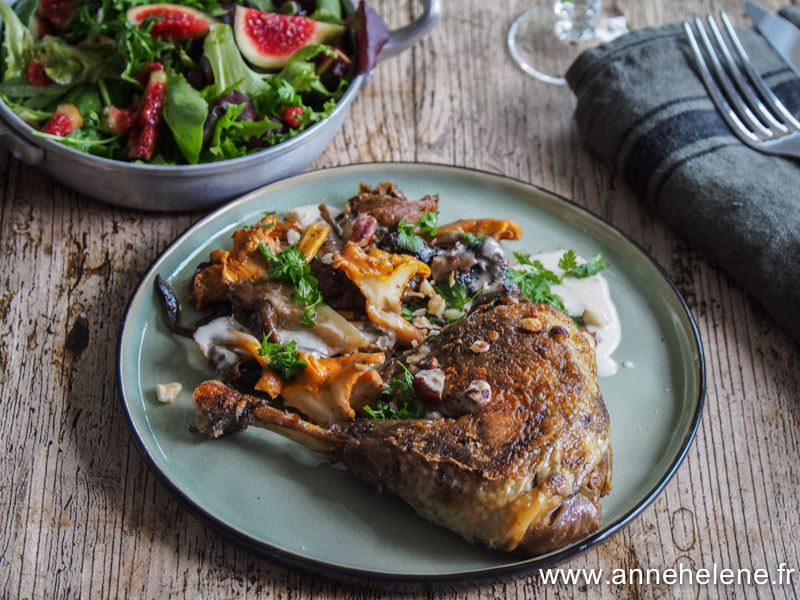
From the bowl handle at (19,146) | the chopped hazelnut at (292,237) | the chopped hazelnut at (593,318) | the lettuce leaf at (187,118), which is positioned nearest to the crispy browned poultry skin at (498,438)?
the chopped hazelnut at (593,318)

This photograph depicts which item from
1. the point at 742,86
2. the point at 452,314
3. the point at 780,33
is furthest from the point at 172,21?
the point at 780,33

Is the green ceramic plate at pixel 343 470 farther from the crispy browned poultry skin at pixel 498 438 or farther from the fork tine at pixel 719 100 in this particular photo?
the fork tine at pixel 719 100

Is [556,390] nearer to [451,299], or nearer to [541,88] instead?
[451,299]

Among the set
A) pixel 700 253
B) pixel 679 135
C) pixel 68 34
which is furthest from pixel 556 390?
pixel 68 34

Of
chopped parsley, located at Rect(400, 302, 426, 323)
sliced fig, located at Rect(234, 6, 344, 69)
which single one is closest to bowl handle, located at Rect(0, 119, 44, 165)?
sliced fig, located at Rect(234, 6, 344, 69)

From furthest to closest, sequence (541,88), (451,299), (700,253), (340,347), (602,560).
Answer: (541,88), (700,253), (451,299), (340,347), (602,560)
